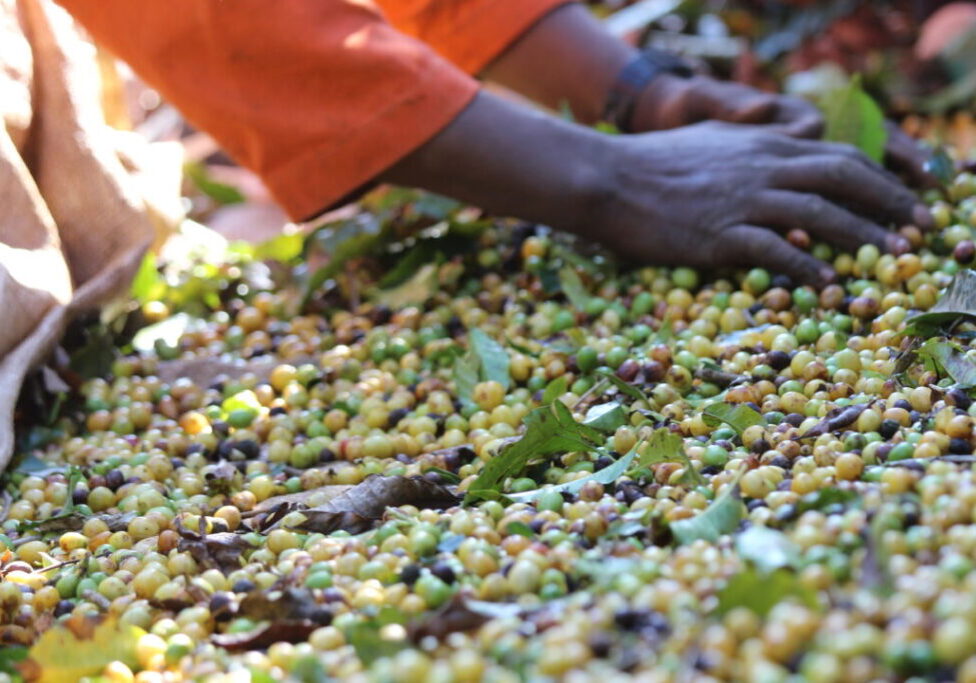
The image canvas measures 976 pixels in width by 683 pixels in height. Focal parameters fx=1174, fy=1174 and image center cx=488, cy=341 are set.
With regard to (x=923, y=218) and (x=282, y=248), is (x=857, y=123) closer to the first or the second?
(x=923, y=218)

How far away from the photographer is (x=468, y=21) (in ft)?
10.4

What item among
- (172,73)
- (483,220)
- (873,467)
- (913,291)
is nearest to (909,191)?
(913,291)

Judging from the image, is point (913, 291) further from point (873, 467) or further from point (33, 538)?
point (33, 538)

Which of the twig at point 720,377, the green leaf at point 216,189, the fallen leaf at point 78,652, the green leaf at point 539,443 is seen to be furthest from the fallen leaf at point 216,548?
the green leaf at point 216,189

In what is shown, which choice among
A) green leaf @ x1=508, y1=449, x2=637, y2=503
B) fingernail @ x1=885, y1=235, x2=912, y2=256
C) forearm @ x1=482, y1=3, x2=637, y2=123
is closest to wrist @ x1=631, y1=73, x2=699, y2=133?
forearm @ x1=482, y1=3, x2=637, y2=123

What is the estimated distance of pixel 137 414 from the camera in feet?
8.14

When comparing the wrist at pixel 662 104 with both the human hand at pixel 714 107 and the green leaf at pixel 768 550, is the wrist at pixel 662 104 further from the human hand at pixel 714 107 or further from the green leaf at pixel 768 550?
the green leaf at pixel 768 550

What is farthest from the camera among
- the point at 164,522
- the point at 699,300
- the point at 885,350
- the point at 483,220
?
the point at 483,220

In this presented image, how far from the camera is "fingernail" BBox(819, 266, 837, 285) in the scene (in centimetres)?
243

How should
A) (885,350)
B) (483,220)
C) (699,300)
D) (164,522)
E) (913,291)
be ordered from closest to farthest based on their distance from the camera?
(164,522) < (885,350) < (913,291) < (699,300) < (483,220)

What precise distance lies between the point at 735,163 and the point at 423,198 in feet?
2.85

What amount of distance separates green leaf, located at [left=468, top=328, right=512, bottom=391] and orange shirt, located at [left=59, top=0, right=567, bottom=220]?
440mm

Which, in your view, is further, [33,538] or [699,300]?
[699,300]

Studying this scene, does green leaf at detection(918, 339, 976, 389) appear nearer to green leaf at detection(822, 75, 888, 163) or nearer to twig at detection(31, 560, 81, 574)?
green leaf at detection(822, 75, 888, 163)
